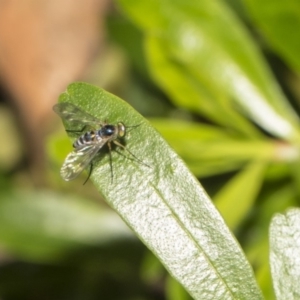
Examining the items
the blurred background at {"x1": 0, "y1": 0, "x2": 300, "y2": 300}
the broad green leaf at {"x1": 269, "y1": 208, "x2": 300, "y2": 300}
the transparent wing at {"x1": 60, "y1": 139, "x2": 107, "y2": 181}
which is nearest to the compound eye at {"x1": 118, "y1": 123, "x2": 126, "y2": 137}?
the transparent wing at {"x1": 60, "y1": 139, "x2": 107, "y2": 181}

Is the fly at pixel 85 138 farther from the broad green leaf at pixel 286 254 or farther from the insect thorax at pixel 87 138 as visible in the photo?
the broad green leaf at pixel 286 254

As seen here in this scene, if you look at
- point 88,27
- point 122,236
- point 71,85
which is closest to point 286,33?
point 71,85

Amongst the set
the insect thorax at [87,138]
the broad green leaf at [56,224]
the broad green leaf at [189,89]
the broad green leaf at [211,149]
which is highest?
the insect thorax at [87,138]

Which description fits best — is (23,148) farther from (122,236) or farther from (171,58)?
(171,58)

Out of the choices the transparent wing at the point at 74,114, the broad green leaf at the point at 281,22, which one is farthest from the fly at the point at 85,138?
the broad green leaf at the point at 281,22

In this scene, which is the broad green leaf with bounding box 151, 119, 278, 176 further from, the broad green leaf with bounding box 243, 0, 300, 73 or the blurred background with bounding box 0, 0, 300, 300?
the broad green leaf with bounding box 243, 0, 300, 73

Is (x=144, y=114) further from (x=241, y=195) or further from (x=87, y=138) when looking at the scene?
(x=87, y=138)

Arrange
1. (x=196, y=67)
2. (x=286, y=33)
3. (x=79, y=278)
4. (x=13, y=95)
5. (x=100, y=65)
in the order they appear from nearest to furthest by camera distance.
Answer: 1. (x=286, y=33)
2. (x=196, y=67)
3. (x=79, y=278)
4. (x=100, y=65)
5. (x=13, y=95)

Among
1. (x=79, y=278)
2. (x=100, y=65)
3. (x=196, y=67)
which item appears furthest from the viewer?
(x=100, y=65)

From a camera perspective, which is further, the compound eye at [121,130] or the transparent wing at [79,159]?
the transparent wing at [79,159]
